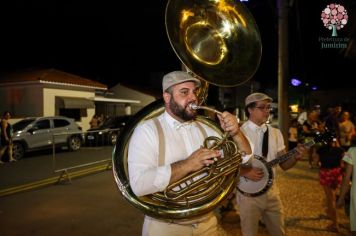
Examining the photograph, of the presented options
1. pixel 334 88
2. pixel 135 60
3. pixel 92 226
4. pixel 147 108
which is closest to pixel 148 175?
pixel 147 108

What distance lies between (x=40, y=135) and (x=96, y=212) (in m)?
9.16

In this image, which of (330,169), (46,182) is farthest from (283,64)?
(46,182)

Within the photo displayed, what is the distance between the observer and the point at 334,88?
2703 centimetres

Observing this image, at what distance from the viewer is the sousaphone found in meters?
2.49

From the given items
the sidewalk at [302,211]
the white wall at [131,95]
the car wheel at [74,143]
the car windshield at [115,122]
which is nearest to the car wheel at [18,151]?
the car wheel at [74,143]

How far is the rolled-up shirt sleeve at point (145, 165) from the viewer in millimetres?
2369

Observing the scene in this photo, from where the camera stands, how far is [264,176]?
12.2 ft

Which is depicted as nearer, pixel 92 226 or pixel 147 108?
pixel 147 108

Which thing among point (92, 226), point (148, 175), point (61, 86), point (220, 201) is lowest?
point (92, 226)

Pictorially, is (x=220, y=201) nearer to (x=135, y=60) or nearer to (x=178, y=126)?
(x=178, y=126)

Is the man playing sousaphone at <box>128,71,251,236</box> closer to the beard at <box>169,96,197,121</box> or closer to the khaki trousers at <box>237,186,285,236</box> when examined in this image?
the beard at <box>169,96,197,121</box>

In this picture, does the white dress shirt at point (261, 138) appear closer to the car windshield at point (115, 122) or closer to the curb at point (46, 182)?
the curb at point (46, 182)

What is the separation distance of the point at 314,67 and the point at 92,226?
31410 millimetres

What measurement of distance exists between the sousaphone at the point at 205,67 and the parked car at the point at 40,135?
10955mm
